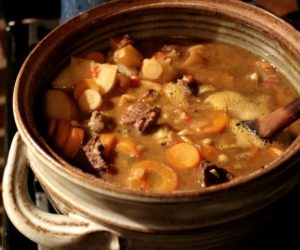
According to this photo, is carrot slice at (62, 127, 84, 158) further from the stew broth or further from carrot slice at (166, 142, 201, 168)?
carrot slice at (166, 142, 201, 168)

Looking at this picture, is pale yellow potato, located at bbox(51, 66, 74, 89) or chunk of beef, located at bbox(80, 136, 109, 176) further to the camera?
pale yellow potato, located at bbox(51, 66, 74, 89)

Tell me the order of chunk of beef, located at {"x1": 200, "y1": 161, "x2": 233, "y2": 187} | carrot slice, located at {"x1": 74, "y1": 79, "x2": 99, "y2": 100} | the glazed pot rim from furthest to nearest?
1. carrot slice, located at {"x1": 74, "y1": 79, "x2": 99, "y2": 100}
2. chunk of beef, located at {"x1": 200, "y1": 161, "x2": 233, "y2": 187}
3. the glazed pot rim

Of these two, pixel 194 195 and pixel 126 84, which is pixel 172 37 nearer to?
pixel 126 84

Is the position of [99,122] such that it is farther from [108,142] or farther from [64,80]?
[64,80]

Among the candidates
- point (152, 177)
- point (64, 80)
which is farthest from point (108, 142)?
point (64, 80)

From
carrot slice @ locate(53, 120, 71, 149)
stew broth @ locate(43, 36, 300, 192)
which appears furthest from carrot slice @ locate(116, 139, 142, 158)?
carrot slice @ locate(53, 120, 71, 149)

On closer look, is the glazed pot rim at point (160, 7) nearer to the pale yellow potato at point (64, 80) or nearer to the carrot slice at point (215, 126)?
the pale yellow potato at point (64, 80)

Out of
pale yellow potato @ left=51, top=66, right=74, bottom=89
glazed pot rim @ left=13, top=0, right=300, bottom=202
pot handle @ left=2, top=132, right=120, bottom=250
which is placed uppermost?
glazed pot rim @ left=13, top=0, right=300, bottom=202
